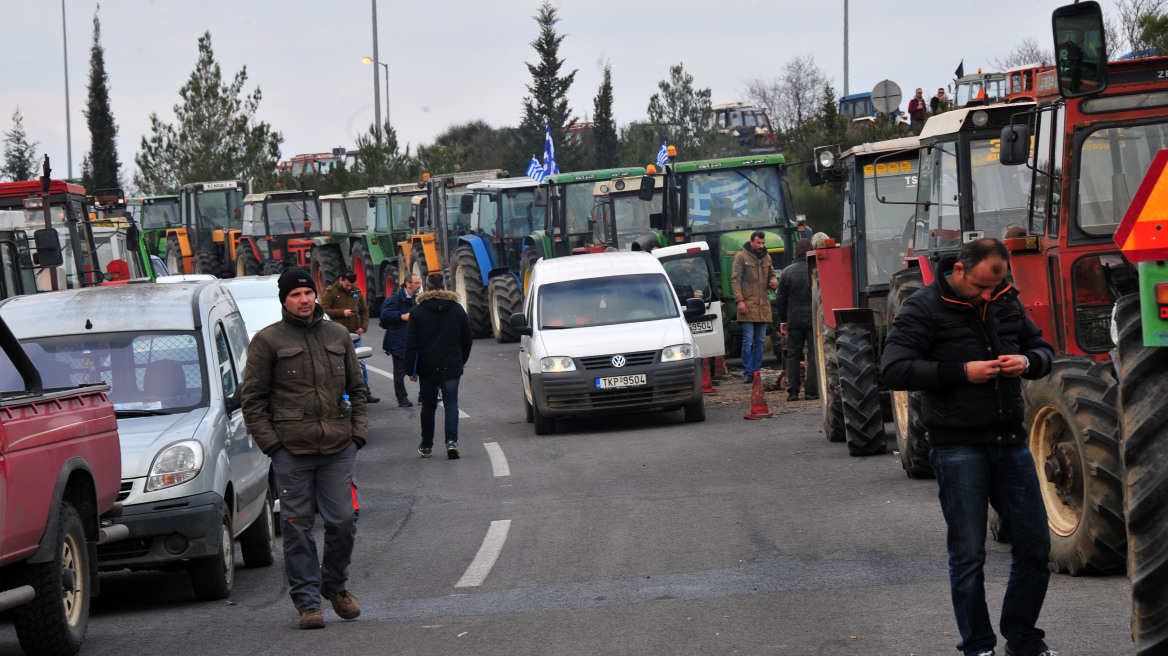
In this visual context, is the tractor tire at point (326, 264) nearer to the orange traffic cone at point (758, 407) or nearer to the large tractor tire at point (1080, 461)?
the orange traffic cone at point (758, 407)

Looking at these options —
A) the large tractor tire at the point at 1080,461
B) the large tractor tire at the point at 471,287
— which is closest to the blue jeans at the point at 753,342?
the large tractor tire at the point at 471,287

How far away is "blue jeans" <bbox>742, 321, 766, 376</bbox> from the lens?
19156mm

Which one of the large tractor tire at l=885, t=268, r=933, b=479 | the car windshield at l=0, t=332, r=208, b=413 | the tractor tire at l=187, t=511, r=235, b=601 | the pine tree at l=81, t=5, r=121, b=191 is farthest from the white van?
the pine tree at l=81, t=5, r=121, b=191

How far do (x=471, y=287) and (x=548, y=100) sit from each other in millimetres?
42823

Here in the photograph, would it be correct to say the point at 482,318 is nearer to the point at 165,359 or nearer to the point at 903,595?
the point at 165,359

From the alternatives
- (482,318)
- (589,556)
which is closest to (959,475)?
(589,556)

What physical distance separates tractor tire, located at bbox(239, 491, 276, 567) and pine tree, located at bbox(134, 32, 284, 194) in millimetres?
50403

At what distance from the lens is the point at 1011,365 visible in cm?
572

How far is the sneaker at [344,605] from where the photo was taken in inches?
312

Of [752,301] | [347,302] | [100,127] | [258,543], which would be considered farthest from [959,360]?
[100,127]

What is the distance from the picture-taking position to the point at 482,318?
2950cm

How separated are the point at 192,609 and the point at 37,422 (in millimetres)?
2063

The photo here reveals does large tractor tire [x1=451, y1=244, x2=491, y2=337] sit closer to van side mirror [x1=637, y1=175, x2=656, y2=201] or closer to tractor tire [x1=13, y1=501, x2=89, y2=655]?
van side mirror [x1=637, y1=175, x2=656, y2=201]

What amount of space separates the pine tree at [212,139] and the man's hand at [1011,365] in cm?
5536
